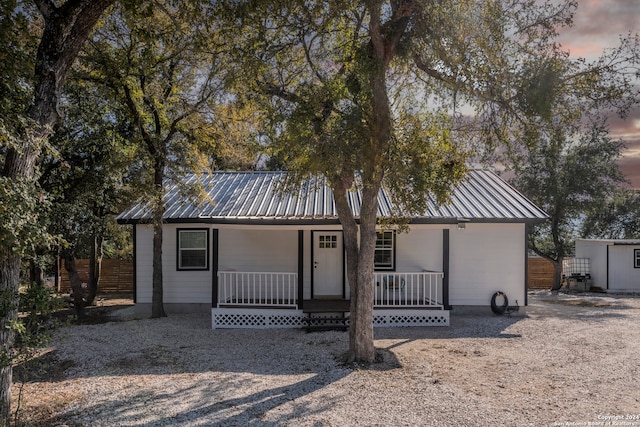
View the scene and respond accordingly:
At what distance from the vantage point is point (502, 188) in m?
13.7

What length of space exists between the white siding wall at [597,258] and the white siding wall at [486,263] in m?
8.68

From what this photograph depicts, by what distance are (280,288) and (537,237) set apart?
51.5ft

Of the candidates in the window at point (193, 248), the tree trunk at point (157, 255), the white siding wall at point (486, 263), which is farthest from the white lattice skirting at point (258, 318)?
the white siding wall at point (486, 263)

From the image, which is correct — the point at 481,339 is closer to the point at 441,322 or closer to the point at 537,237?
the point at 441,322

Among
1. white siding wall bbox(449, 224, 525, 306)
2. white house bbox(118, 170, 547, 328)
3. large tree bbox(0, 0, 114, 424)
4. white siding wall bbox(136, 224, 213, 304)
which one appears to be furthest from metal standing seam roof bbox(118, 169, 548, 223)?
large tree bbox(0, 0, 114, 424)

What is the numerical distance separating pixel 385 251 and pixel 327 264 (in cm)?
166

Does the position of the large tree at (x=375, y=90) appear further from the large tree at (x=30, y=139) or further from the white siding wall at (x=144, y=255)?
the white siding wall at (x=144, y=255)

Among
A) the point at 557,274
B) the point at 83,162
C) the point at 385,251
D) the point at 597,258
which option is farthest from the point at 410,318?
the point at 597,258

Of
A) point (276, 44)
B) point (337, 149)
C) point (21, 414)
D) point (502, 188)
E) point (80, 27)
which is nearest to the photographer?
point (21, 414)

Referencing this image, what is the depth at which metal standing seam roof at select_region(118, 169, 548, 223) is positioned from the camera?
10734mm

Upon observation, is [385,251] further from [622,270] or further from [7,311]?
[622,270]

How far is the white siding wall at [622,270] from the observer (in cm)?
1764

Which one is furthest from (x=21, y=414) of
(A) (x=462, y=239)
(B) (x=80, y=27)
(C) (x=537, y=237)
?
(C) (x=537, y=237)

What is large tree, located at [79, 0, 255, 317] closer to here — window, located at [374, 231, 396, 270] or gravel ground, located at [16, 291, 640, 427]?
gravel ground, located at [16, 291, 640, 427]
